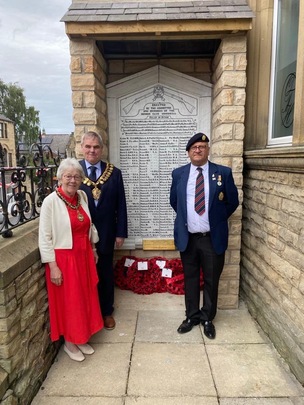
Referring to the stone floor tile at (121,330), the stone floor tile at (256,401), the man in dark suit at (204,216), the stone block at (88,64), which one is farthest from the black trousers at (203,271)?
the stone block at (88,64)

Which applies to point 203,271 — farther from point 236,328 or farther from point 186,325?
point 236,328

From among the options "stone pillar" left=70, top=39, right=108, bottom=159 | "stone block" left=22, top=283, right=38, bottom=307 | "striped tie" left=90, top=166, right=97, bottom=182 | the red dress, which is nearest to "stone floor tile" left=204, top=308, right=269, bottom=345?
the red dress

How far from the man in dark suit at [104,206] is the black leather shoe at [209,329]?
36.9 inches

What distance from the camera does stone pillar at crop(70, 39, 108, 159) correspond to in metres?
3.07

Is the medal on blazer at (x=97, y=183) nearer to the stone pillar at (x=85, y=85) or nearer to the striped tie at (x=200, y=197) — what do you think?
the stone pillar at (x=85, y=85)

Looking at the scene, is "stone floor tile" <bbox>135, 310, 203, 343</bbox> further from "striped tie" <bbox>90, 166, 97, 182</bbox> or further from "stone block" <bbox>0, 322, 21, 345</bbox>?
"striped tie" <bbox>90, 166, 97, 182</bbox>

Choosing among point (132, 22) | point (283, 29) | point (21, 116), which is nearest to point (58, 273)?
point (132, 22)

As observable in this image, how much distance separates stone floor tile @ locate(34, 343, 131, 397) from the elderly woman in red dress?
10cm

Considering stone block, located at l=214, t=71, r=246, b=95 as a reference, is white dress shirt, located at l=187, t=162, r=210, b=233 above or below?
below

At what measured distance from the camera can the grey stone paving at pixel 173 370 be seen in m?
2.17

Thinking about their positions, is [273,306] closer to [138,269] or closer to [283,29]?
[138,269]

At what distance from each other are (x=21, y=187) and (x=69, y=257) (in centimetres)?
71

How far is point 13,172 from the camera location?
2357 mm

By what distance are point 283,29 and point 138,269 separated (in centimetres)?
317
